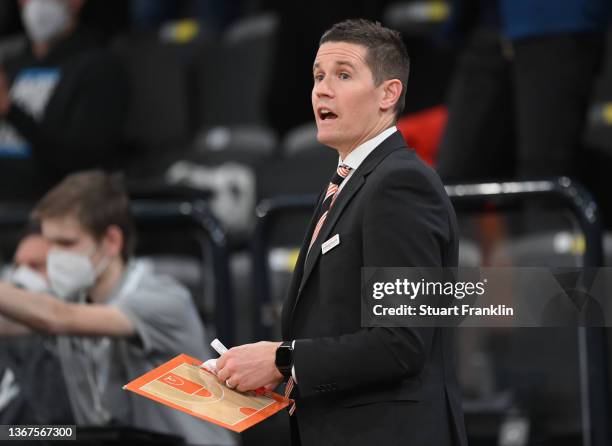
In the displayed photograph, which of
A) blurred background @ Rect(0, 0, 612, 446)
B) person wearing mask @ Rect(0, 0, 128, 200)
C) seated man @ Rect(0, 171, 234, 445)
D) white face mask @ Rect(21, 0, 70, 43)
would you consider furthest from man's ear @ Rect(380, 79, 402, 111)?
white face mask @ Rect(21, 0, 70, 43)

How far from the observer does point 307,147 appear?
5.34 meters

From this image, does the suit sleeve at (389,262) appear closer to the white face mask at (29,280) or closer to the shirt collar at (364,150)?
the shirt collar at (364,150)

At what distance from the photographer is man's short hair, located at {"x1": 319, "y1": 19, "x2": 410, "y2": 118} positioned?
193 cm

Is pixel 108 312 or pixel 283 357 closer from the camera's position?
pixel 283 357

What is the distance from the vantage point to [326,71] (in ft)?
6.40

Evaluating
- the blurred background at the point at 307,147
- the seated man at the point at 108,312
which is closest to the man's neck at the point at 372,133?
the blurred background at the point at 307,147

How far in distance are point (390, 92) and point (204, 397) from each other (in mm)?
576

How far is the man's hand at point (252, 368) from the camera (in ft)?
6.26

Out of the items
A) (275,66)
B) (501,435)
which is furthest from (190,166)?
(501,435)

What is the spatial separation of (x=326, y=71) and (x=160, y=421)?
4.47ft

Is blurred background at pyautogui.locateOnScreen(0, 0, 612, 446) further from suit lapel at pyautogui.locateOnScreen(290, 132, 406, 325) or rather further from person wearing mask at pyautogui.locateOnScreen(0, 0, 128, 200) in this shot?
suit lapel at pyautogui.locateOnScreen(290, 132, 406, 325)

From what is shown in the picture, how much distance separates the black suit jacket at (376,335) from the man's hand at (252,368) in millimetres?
42

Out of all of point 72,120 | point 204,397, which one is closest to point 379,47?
point 204,397

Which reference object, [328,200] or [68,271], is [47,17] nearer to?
[68,271]
